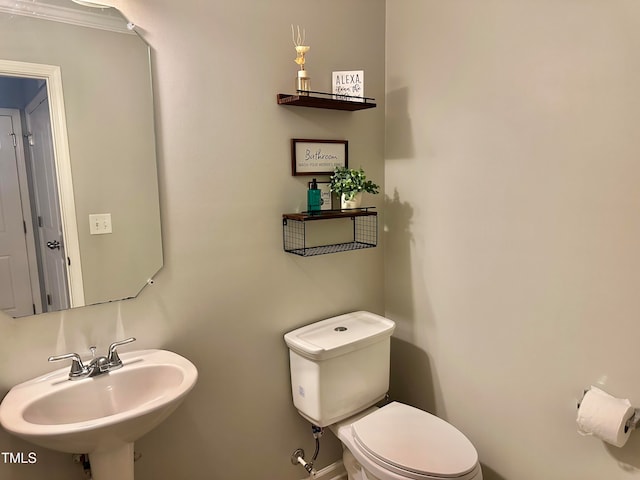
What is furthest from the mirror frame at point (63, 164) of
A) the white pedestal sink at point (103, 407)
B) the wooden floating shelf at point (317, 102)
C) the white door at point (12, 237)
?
the wooden floating shelf at point (317, 102)

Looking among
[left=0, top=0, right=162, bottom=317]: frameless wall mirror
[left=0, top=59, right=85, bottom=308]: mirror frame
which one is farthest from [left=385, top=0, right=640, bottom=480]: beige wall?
[left=0, top=59, right=85, bottom=308]: mirror frame

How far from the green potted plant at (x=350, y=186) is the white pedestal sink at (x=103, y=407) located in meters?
0.95

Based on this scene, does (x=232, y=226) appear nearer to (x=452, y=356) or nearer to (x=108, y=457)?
(x=108, y=457)

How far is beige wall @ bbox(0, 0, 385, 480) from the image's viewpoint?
1445 mm

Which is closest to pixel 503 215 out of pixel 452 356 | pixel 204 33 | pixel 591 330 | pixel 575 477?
pixel 591 330

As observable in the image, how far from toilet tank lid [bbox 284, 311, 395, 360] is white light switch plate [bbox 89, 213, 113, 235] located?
2.81 feet

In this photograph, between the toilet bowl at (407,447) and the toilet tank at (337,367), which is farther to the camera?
the toilet tank at (337,367)

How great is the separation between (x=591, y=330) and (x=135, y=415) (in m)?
1.50

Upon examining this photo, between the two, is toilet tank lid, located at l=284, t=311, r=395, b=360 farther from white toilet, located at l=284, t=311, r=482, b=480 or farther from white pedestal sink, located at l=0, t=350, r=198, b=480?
white pedestal sink, located at l=0, t=350, r=198, b=480

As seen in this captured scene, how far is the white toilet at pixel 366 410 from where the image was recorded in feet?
4.81

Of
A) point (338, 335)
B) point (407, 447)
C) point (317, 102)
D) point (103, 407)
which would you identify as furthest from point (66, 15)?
point (407, 447)

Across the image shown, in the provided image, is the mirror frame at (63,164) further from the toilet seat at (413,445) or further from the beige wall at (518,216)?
the beige wall at (518,216)

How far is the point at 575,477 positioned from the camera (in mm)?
1506

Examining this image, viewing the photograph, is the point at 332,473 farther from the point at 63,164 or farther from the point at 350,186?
the point at 63,164
